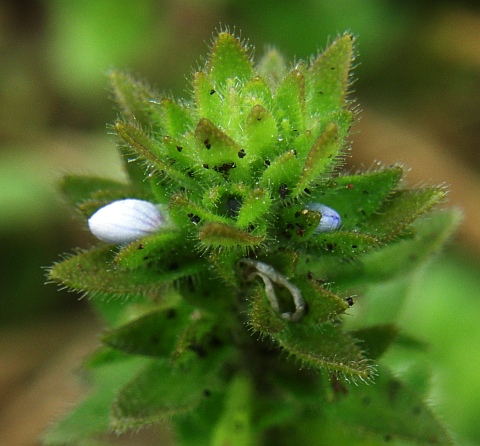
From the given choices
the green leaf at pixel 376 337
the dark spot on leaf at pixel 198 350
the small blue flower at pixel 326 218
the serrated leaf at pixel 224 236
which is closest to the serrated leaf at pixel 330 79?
the small blue flower at pixel 326 218

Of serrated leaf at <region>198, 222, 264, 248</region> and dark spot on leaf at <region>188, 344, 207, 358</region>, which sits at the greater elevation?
serrated leaf at <region>198, 222, 264, 248</region>

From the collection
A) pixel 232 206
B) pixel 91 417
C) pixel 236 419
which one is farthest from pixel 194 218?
pixel 91 417

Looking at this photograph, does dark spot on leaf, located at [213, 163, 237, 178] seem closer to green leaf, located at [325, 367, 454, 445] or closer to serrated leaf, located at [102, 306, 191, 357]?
serrated leaf, located at [102, 306, 191, 357]

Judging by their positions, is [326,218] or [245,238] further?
[326,218]

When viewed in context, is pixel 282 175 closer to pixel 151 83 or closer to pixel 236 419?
pixel 236 419

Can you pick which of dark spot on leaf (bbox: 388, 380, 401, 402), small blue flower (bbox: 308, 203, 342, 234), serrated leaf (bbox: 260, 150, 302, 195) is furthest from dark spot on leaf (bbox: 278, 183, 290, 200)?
dark spot on leaf (bbox: 388, 380, 401, 402)
